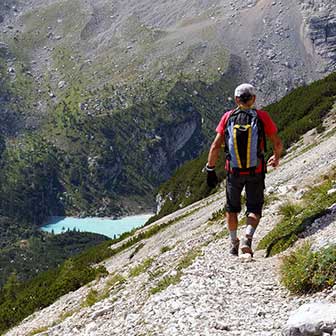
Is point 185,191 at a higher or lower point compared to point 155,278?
lower

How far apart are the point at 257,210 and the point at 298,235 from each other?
1.03 m

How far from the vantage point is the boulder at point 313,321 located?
6.94 meters

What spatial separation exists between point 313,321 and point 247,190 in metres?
5.49

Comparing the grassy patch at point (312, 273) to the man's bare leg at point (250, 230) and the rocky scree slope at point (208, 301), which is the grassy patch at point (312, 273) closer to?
the rocky scree slope at point (208, 301)

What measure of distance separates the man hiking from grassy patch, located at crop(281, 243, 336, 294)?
8.35 ft

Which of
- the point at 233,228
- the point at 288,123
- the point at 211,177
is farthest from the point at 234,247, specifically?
the point at 288,123

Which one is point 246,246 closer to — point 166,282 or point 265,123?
point 166,282

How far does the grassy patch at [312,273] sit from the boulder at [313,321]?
1.30 m

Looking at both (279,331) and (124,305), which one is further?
(124,305)

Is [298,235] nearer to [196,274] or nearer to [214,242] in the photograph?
[196,274]

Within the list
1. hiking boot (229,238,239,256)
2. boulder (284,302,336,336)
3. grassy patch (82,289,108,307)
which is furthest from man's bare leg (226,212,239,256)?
boulder (284,302,336,336)

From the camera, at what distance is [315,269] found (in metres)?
8.95

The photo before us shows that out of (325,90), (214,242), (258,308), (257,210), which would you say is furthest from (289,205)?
(325,90)

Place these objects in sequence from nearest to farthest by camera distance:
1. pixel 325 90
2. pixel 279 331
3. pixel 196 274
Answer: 1. pixel 279 331
2. pixel 196 274
3. pixel 325 90
